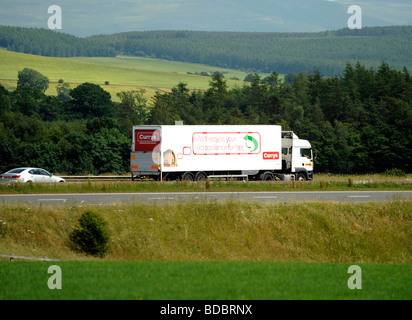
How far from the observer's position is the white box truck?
126 feet

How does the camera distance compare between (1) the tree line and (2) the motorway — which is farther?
(1) the tree line

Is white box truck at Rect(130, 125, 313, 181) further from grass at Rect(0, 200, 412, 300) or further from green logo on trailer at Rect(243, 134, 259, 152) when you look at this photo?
grass at Rect(0, 200, 412, 300)

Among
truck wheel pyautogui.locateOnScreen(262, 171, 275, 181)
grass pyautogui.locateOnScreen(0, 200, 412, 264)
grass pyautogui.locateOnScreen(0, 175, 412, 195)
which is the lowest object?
grass pyautogui.locateOnScreen(0, 200, 412, 264)

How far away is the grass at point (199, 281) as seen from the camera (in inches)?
464

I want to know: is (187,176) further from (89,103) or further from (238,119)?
(89,103)

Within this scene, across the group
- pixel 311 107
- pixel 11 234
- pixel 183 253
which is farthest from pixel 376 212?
pixel 311 107

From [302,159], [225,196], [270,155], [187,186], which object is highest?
[270,155]

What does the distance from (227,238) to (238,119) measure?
241 feet

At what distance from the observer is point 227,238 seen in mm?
22875

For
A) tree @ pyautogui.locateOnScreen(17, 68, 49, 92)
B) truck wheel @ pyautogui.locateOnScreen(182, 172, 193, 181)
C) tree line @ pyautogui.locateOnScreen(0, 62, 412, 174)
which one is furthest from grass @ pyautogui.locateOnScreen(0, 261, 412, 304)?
tree @ pyautogui.locateOnScreen(17, 68, 49, 92)

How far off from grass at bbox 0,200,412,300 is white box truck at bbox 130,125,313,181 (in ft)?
45.7

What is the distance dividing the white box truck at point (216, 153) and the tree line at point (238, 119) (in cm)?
2282

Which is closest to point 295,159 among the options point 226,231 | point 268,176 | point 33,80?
point 268,176

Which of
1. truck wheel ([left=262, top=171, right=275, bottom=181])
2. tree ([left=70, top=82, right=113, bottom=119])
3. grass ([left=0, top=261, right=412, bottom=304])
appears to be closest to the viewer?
grass ([left=0, top=261, right=412, bottom=304])
